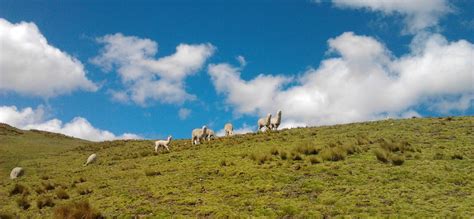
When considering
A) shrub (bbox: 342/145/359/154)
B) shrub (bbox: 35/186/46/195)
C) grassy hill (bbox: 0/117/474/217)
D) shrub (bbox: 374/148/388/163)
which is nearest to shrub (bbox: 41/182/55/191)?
grassy hill (bbox: 0/117/474/217)

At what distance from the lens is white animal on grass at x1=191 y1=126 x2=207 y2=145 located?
1770 inches

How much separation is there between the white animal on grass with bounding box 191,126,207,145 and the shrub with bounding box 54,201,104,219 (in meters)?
23.5

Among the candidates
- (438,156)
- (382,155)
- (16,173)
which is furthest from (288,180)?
(16,173)

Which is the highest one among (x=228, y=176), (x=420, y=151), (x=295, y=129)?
(x=295, y=129)

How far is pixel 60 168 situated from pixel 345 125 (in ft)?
82.6

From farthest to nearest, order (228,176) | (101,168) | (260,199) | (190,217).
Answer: (101,168), (228,176), (260,199), (190,217)

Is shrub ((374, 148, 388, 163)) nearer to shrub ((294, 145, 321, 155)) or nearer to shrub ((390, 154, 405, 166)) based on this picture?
shrub ((390, 154, 405, 166))

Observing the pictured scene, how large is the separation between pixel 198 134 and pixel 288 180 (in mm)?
22523

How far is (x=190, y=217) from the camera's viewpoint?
19.0 meters

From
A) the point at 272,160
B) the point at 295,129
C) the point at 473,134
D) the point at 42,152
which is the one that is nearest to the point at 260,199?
the point at 272,160

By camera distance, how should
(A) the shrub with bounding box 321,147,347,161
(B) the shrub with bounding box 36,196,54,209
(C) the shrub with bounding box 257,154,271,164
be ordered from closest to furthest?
1. (B) the shrub with bounding box 36,196,54,209
2. (A) the shrub with bounding box 321,147,347,161
3. (C) the shrub with bounding box 257,154,271,164

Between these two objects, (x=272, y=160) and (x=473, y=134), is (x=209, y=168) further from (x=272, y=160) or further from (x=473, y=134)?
(x=473, y=134)

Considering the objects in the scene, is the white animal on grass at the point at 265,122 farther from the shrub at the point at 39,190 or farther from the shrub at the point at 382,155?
the shrub at the point at 39,190

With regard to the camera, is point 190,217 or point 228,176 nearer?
point 190,217
